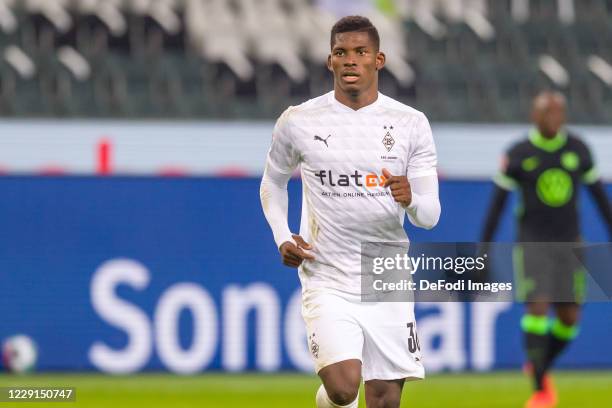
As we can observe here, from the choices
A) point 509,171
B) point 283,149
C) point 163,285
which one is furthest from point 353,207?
point 163,285

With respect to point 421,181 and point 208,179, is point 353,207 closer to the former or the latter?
point 421,181

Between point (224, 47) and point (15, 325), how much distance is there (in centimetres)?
510

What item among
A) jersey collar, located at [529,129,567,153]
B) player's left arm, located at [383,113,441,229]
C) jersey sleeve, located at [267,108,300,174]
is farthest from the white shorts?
jersey collar, located at [529,129,567,153]

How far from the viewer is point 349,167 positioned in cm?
540

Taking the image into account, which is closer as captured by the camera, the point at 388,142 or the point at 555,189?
the point at 388,142

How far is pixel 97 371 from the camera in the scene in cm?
1059

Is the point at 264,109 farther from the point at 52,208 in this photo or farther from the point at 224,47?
the point at 52,208

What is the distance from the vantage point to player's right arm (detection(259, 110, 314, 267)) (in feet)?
17.8

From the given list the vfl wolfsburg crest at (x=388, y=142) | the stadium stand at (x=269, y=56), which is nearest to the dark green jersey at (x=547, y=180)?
the vfl wolfsburg crest at (x=388, y=142)

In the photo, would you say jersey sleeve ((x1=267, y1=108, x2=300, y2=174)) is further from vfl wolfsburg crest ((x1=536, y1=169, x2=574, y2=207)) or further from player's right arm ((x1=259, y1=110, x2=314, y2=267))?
vfl wolfsburg crest ((x1=536, y1=169, x2=574, y2=207))

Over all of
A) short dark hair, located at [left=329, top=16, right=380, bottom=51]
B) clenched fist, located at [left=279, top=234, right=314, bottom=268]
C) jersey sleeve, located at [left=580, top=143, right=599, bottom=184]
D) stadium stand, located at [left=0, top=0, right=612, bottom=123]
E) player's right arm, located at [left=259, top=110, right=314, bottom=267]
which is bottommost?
clenched fist, located at [left=279, top=234, right=314, bottom=268]

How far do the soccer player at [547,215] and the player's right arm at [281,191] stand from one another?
130 inches

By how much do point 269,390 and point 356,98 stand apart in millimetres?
4609

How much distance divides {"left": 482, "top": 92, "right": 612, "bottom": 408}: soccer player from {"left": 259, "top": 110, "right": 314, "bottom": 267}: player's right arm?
3.31m
